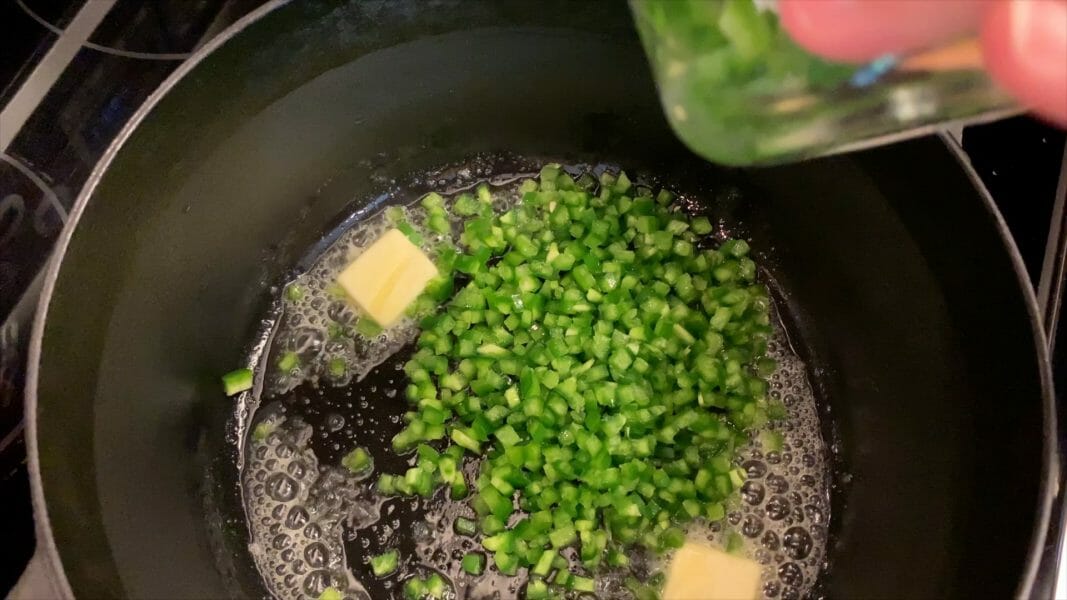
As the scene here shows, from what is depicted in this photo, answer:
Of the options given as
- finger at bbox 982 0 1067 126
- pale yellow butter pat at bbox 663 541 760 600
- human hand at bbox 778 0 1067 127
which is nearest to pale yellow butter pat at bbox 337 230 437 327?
pale yellow butter pat at bbox 663 541 760 600

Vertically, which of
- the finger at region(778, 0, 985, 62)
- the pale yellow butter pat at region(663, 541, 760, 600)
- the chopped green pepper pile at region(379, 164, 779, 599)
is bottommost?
the pale yellow butter pat at region(663, 541, 760, 600)

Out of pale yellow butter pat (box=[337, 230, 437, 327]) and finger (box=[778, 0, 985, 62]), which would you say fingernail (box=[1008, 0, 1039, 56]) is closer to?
finger (box=[778, 0, 985, 62])

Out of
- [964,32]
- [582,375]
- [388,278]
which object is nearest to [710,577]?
[582,375]

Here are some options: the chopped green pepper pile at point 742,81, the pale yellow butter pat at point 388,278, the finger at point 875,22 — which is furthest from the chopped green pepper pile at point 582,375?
the finger at point 875,22

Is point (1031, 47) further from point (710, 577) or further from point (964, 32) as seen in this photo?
point (710, 577)

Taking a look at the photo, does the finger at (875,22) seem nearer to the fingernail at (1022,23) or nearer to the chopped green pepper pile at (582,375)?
the fingernail at (1022,23)
